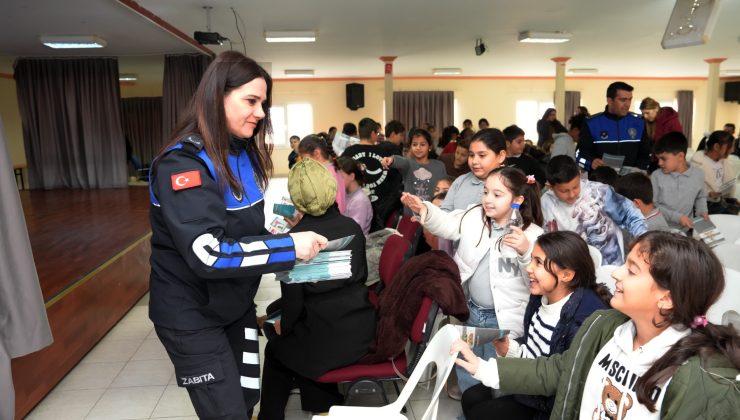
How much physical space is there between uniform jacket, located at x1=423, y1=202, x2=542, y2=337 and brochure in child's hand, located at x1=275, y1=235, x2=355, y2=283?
2.77 feet

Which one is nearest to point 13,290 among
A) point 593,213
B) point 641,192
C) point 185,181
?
point 185,181

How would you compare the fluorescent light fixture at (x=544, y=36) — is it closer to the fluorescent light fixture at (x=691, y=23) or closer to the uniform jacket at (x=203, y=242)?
the fluorescent light fixture at (x=691, y=23)

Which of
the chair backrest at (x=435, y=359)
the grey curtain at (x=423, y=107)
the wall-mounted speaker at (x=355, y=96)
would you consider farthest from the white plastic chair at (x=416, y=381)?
the grey curtain at (x=423, y=107)

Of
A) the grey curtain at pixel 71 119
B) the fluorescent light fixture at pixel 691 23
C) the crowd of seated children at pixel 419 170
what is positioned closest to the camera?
the crowd of seated children at pixel 419 170

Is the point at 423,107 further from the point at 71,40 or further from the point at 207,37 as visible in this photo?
the point at 71,40

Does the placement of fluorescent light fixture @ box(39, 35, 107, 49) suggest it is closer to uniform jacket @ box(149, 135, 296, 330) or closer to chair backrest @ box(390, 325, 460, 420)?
uniform jacket @ box(149, 135, 296, 330)

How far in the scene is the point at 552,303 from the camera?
1973 millimetres

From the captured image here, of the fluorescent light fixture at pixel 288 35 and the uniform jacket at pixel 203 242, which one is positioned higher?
the fluorescent light fixture at pixel 288 35

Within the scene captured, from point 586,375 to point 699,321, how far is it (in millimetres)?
389

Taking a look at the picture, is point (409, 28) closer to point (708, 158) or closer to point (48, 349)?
point (708, 158)

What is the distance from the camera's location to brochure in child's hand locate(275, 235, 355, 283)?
1604mm

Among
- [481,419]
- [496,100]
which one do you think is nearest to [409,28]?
[481,419]

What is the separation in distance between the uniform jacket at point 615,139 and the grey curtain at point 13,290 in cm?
380

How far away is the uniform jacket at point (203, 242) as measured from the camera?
1.35 meters
